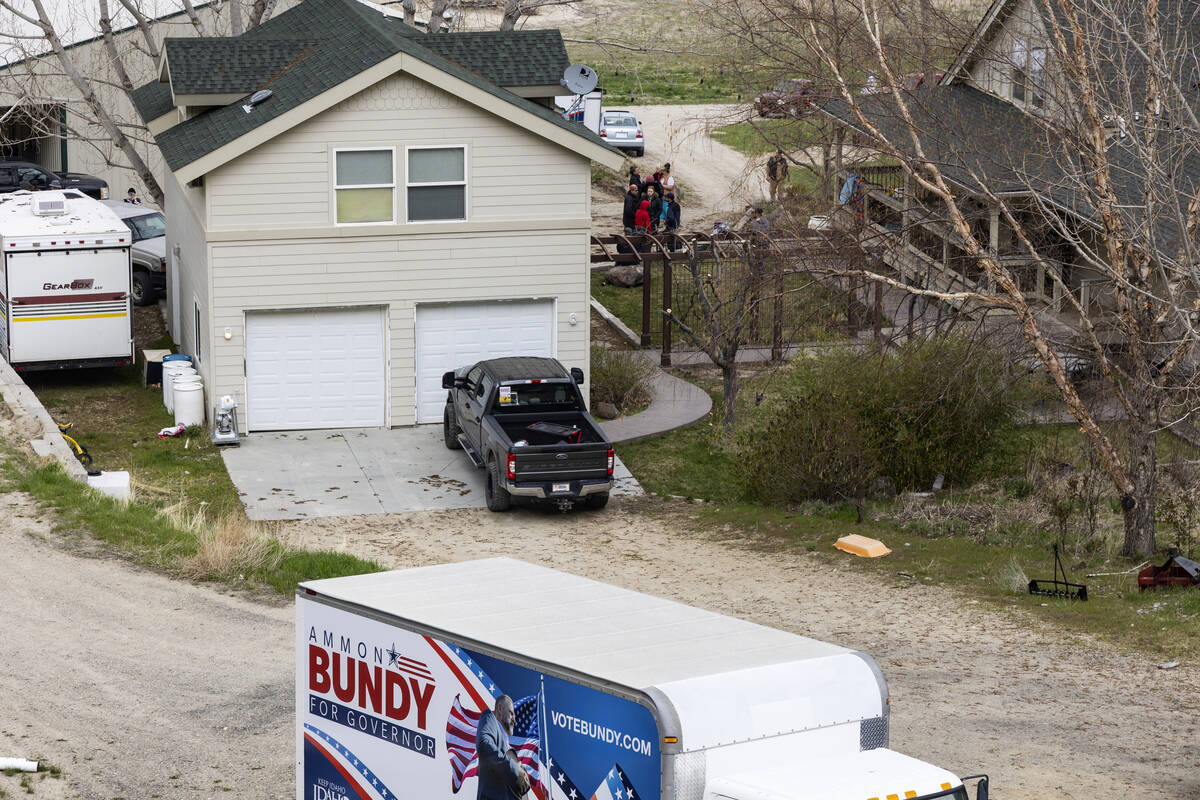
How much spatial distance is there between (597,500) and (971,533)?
18.1 ft

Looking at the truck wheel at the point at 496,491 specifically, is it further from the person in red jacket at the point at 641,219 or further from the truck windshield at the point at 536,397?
the person in red jacket at the point at 641,219

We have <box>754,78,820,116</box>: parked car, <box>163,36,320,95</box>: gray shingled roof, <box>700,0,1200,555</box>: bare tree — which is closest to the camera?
<box>700,0,1200,555</box>: bare tree

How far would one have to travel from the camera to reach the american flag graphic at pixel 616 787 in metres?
8.11

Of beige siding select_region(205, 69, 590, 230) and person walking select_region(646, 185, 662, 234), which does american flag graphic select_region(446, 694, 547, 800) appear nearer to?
beige siding select_region(205, 69, 590, 230)

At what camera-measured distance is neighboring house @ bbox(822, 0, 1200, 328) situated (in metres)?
18.7

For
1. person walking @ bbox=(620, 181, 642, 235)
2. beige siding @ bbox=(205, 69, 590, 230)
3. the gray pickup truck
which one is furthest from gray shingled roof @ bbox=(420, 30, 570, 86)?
person walking @ bbox=(620, 181, 642, 235)

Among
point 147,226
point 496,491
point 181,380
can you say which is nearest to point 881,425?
point 496,491

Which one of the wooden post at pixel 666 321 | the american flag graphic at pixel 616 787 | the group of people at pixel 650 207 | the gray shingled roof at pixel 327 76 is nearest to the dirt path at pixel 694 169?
the group of people at pixel 650 207

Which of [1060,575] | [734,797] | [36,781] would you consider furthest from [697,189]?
[734,797]

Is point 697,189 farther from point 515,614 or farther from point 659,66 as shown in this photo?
point 515,614

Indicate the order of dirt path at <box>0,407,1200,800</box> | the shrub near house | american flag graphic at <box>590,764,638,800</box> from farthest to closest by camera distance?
the shrub near house → dirt path at <box>0,407,1200,800</box> → american flag graphic at <box>590,764,638,800</box>

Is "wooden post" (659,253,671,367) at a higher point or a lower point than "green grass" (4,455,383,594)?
higher

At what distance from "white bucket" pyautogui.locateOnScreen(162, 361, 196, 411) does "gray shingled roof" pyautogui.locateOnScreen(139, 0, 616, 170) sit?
3.54m

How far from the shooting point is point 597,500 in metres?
23.0
